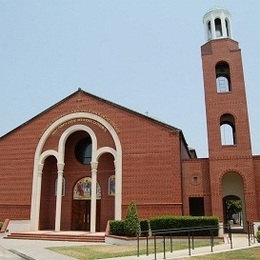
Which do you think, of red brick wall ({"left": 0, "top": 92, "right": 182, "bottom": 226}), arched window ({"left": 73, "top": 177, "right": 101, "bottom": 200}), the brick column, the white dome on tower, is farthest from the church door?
the white dome on tower

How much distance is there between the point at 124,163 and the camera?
925 inches

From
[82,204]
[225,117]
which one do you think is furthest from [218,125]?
[82,204]

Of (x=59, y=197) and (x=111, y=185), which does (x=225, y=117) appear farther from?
(x=59, y=197)

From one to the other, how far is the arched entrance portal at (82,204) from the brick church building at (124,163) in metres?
0.08

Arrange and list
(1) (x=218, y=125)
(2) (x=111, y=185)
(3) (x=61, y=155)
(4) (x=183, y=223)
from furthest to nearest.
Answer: (3) (x=61, y=155), (2) (x=111, y=185), (1) (x=218, y=125), (4) (x=183, y=223)

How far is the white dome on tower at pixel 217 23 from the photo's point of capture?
25391 mm

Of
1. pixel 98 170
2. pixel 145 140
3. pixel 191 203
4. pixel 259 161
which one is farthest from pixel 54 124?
pixel 259 161

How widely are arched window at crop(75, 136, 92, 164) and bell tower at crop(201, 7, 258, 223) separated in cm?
1007

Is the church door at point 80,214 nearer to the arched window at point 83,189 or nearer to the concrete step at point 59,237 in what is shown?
the arched window at point 83,189

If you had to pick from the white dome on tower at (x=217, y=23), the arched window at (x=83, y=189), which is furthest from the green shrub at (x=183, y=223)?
the white dome on tower at (x=217, y=23)

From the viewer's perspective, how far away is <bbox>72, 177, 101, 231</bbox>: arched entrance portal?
25.6 meters

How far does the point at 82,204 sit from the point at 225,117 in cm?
1293

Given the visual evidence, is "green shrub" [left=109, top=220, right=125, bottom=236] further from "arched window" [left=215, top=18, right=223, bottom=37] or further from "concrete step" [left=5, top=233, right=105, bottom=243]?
"arched window" [left=215, top=18, right=223, bottom=37]

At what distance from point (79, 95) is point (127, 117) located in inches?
186
